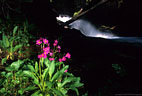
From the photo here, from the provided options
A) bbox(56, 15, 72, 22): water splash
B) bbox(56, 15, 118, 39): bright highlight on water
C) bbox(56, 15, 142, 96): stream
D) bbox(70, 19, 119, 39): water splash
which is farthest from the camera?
bbox(56, 15, 72, 22): water splash

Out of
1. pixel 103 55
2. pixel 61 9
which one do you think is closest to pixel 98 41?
pixel 103 55

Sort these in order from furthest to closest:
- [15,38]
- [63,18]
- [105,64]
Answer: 1. [63,18]
2. [15,38]
3. [105,64]

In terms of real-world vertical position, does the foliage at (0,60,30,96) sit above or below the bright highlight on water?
below

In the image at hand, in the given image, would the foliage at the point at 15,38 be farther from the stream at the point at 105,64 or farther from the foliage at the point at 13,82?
the stream at the point at 105,64

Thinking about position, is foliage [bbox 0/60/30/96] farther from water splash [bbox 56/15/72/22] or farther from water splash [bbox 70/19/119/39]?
water splash [bbox 56/15/72/22]

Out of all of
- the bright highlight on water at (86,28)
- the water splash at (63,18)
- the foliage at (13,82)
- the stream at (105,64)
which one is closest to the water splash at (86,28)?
the bright highlight on water at (86,28)

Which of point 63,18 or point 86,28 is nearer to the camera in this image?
point 86,28

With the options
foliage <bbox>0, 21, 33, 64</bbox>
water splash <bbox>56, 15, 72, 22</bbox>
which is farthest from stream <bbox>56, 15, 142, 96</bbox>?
water splash <bbox>56, 15, 72, 22</bbox>

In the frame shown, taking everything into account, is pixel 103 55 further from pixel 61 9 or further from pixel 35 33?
pixel 61 9

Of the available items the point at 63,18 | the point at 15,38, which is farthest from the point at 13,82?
the point at 63,18

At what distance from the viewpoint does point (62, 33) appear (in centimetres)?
571

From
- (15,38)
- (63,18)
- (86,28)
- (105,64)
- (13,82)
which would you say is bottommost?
(13,82)

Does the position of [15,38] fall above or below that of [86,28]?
below

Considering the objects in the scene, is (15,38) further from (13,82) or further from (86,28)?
(86,28)
